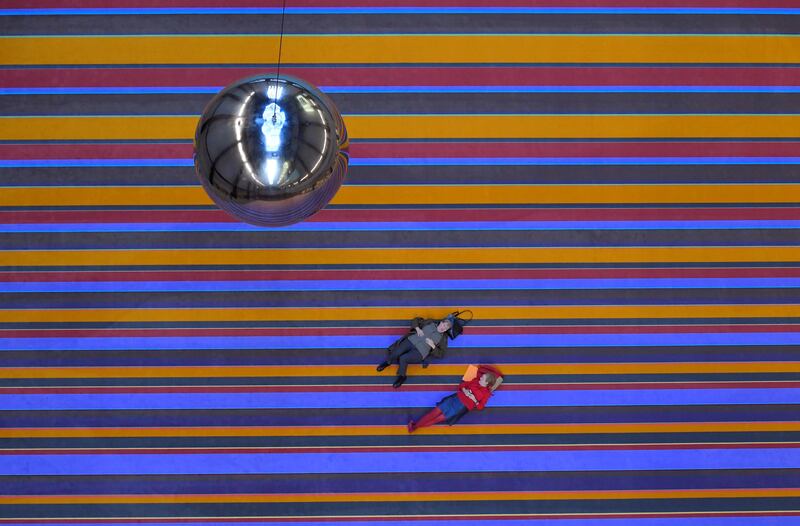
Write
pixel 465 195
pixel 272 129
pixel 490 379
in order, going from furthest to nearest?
pixel 465 195 → pixel 490 379 → pixel 272 129

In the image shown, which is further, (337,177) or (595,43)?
(595,43)

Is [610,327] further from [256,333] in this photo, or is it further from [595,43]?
[256,333]

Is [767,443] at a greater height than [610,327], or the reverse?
[610,327]

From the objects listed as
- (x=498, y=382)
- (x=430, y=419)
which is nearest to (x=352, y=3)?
(x=498, y=382)

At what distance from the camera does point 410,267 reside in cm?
385

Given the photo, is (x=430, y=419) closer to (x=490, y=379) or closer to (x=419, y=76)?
(x=490, y=379)

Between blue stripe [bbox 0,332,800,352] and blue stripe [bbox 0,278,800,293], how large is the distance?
332 mm

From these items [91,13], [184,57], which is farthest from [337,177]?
[91,13]

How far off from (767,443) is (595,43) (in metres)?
3.01

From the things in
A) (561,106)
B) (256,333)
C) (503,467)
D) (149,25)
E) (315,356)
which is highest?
(149,25)

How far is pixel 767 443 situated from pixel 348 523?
2.95 metres

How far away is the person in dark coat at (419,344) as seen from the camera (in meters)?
3.75

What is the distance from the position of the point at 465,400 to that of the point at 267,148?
2.90 meters

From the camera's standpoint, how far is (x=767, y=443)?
391 cm
